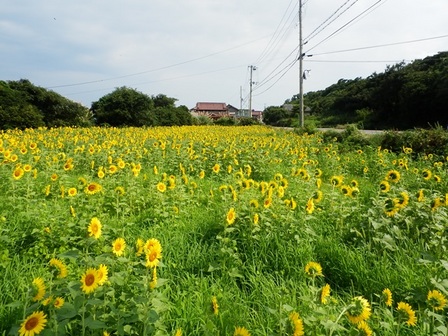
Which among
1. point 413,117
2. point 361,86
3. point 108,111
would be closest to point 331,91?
point 361,86

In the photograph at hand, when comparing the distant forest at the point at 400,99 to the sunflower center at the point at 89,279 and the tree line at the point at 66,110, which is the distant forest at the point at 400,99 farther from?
the sunflower center at the point at 89,279

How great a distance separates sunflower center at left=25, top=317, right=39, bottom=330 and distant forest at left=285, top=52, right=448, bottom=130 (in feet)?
90.0

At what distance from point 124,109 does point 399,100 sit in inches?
1072

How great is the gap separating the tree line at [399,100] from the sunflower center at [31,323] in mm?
24924

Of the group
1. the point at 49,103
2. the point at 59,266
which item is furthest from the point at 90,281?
the point at 49,103

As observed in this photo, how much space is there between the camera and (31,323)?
1237 millimetres

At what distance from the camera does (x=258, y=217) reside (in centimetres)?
283

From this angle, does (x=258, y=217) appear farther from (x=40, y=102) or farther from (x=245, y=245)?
(x=40, y=102)

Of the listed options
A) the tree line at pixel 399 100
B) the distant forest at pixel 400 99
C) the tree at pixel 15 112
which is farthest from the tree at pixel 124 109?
the distant forest at pixel 400 99

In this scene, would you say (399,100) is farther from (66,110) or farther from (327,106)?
(66,110)

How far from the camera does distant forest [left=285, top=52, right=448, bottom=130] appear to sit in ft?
96.0

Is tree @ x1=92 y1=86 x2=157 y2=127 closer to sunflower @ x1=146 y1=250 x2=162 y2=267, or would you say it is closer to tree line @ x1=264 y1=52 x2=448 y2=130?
tree line @ x1=264 y1=52 x2=448 y2=130

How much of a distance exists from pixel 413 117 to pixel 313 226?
33922 millimetres

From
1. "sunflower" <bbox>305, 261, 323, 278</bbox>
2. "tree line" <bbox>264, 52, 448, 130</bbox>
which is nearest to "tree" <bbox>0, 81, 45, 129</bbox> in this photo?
"sunflower" <bbox>305, 261, 323, 278</bbox>
